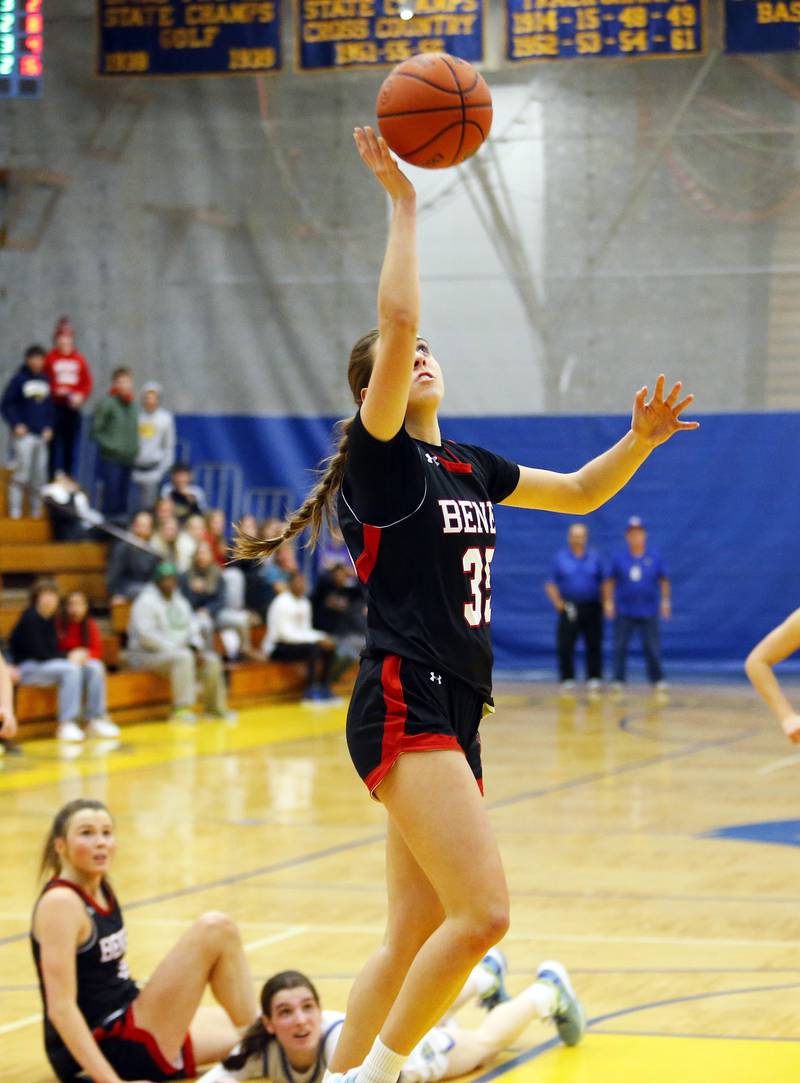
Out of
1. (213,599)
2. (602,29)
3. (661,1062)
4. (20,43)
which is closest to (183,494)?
(213,599)

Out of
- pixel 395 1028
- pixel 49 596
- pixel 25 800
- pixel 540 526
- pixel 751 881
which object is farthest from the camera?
pixel 540 526

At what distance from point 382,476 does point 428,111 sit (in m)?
0.92

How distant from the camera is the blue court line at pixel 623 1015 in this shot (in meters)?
5.30

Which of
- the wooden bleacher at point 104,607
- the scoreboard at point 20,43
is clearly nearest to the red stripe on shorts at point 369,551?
the scoreboard at point 20,43

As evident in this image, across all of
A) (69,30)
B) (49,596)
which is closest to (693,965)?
(49,596)

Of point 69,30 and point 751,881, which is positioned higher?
point 69,30

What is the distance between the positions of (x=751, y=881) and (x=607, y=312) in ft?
39.8

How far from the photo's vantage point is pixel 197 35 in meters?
17.2

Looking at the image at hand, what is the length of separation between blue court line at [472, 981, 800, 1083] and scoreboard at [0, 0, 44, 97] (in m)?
10.2

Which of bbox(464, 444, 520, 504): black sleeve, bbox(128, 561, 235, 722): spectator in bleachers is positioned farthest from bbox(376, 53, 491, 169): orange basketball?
bbox(128, 561, 235, 722): spectator in bleachers

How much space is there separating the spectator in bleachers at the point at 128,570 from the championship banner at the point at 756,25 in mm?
7511

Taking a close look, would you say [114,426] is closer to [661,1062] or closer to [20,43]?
[20,43]

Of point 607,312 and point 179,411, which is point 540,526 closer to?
point 607,312

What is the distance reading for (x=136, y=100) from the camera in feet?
67.1
